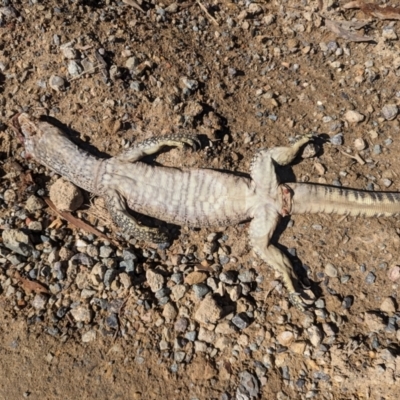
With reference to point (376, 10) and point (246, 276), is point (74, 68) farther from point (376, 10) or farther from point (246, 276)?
point (376, 10)

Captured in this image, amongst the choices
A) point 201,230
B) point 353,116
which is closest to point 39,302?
point 201,230

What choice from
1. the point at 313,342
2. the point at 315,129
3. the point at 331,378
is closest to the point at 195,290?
the point at 313,342

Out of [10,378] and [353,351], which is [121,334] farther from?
[353,351]

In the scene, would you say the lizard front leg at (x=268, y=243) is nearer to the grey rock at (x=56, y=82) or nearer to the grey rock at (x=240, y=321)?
the grey rock at (x=240, y=321)

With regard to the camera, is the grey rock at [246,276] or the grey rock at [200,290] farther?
the grey rock at [246,276]

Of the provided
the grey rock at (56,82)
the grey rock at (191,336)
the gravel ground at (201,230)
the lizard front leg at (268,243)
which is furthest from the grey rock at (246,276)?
the grey rock at (56,82)

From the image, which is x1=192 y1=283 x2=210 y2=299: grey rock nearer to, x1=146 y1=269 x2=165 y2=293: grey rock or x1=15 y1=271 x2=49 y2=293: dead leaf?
x1=146 y1=269 x2=165 y2=293: grey rock

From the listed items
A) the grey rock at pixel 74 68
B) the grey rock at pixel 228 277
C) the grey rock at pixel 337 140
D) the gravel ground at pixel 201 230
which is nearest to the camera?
the gravel ground at pixel 201 230
